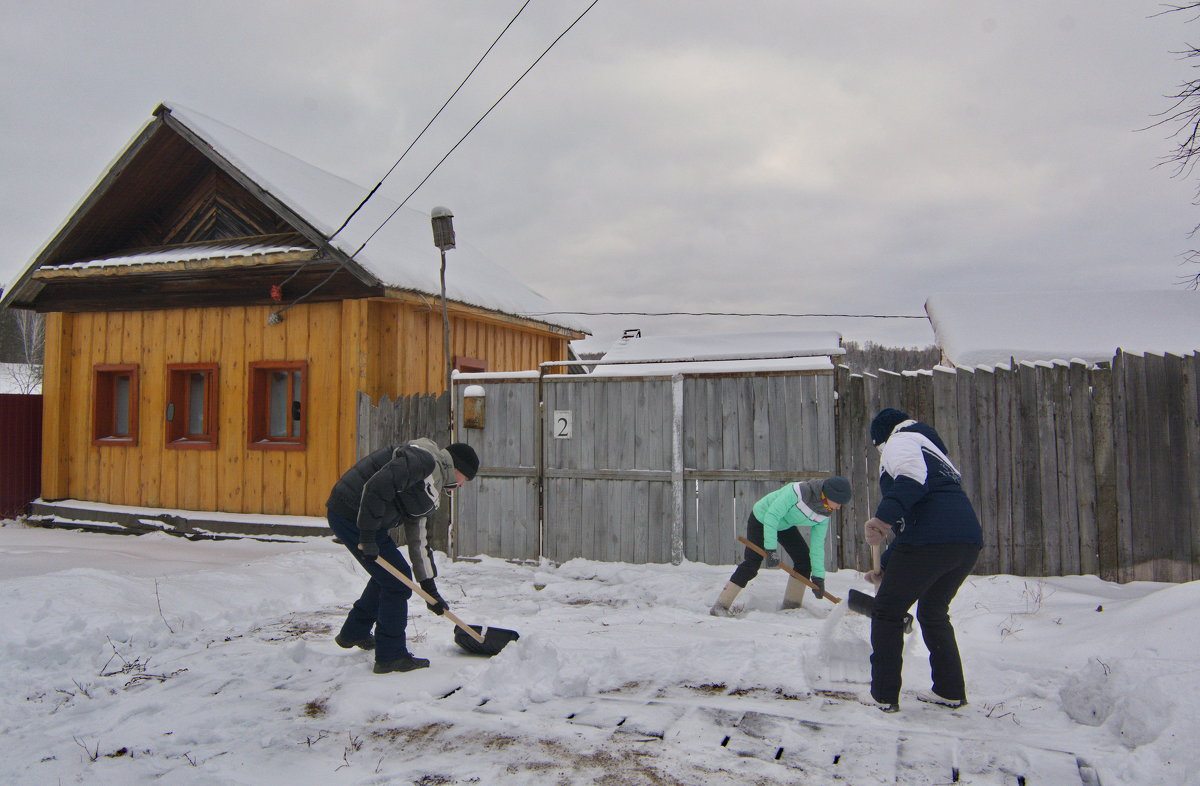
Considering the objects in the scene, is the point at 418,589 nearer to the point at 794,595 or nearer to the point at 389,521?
the point at 389,521

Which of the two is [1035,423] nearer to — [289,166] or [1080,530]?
[1080,530]

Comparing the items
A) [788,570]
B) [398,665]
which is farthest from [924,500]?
[398,665]

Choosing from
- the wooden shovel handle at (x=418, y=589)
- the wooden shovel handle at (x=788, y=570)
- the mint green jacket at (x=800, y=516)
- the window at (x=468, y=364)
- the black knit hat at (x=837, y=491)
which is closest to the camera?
the wooden shovel handle at (x=418, y=589)

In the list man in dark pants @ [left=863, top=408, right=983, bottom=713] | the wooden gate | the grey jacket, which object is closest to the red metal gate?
the wooden gate

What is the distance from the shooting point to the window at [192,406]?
10.7 meters

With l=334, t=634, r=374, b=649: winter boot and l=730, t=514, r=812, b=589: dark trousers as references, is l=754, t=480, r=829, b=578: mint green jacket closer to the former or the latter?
l=730, t=514, r=812, b=589: dark trousers

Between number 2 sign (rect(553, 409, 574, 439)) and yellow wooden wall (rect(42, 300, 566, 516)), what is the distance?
2.84 meters

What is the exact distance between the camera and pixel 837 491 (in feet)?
18.9

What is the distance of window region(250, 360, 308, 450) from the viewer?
406 inches

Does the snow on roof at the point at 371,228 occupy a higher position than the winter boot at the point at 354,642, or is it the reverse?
the snow on roof at the point at 371,228

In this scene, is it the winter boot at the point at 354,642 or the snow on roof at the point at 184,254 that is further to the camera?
the snow on roof at the point at 184,254

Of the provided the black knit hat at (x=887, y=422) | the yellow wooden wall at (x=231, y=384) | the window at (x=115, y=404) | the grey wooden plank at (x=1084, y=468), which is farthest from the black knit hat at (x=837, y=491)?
the window at (x=115, y=404)

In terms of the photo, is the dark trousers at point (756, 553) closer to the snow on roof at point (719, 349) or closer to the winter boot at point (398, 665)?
the winter boot at point (398, 665)

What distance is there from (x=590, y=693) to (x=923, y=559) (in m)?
2.00
